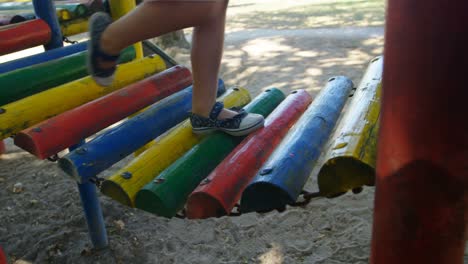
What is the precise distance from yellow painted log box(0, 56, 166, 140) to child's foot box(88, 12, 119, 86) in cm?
44

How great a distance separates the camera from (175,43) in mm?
7039

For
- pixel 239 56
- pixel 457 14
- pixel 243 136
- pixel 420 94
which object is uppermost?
pixel 457 14

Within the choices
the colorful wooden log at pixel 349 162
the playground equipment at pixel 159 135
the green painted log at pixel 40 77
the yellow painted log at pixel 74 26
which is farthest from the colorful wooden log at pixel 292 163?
the yellow painted log at pixel 74 26

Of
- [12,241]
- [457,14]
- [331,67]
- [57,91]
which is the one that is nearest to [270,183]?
[457,14]

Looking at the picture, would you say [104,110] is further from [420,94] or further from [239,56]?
[239,56]

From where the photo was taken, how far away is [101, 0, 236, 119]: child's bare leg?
1640mm

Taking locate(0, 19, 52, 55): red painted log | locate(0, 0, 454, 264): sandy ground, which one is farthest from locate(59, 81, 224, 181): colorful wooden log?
locate(0, 0, 454, 264): sandy ground

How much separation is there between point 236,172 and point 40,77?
3.81 ft

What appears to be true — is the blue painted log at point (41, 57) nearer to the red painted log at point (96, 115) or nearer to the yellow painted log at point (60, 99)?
the yellow painted log at point (60, 99)

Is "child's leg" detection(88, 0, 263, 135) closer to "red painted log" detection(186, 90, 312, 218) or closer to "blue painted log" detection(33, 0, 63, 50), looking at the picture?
Answer: "red painted log" detection(186, 90, 312, 218)

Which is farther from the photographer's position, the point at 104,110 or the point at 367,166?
the point at 104,110

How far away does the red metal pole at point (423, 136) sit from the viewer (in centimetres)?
77

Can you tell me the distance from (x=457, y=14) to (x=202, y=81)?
134 cm

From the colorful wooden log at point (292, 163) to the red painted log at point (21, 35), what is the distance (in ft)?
4.80
